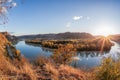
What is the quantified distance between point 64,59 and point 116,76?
39.9 m

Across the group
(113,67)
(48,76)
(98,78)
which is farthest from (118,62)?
(48,76)

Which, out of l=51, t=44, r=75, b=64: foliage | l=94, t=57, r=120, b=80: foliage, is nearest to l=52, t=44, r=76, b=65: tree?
l=51, t=44, r=75, b=64: foliage

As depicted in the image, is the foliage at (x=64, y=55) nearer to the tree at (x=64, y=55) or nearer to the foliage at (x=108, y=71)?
the tree at (x=64, y=55)

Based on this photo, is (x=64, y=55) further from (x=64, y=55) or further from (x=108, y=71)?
(x=108, y=71)

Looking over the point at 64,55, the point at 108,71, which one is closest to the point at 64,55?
the point at 64,55

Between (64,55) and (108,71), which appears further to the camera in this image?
(64,55)

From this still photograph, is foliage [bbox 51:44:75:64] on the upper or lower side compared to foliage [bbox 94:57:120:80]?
lower

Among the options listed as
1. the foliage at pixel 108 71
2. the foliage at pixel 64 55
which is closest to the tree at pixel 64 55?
the foliage at pixel 64 55

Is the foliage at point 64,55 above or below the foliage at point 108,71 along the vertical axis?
below

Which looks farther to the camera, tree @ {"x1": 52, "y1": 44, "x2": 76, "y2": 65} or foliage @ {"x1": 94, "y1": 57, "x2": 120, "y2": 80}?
tree @ {"x1": 52, "y1": 44, "x2": 76, "y2": 65}

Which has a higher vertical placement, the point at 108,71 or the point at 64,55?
the point at 108,71

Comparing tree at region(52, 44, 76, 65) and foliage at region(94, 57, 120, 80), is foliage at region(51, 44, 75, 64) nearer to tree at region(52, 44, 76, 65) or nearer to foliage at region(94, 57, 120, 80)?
tree at region(52, 44, 76, 65)

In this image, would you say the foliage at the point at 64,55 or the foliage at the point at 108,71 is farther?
the foliage at the point at 64,55

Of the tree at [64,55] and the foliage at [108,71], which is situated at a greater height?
the foliage at [108,71]
